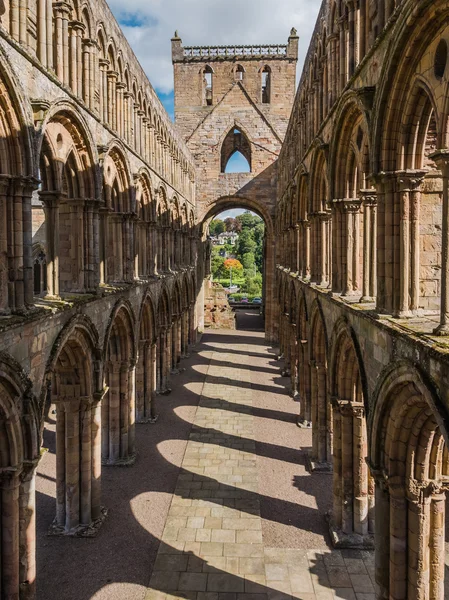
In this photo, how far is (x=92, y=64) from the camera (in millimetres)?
12305

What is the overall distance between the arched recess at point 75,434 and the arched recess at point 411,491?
22.7ft

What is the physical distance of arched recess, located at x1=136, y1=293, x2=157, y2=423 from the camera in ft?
63.7

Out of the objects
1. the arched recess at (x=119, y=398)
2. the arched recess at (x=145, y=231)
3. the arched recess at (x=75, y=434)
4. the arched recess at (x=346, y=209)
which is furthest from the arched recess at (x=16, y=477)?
the arched recess at (x=145, y=231)

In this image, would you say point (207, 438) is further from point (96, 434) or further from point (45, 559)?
point (45, 559)

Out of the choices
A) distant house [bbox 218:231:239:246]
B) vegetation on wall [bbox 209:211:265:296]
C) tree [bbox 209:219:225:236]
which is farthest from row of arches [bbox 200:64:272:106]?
tree [bbox 209:219:225:236]

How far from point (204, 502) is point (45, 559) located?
13.6 feet

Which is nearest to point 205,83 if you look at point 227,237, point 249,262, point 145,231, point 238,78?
point 238,78

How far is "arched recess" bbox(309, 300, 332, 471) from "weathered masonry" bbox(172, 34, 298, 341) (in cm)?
1970

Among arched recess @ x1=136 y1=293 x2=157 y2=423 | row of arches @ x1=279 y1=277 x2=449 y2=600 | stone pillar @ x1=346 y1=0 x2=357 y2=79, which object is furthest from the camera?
arched recess @ x1=136 y1=293 x2=157 y2=423

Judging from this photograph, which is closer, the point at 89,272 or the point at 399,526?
the point at 399,526

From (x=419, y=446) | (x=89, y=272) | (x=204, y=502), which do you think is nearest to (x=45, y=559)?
(x=204, y=502)

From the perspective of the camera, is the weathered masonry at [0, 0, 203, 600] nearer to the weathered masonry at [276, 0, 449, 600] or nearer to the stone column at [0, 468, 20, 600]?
the stone column at [0, 468, 20, 600]

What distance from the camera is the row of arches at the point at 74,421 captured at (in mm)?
8219

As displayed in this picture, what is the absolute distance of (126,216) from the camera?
1631 cm
